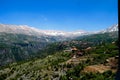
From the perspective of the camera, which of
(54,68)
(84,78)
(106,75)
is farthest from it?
(54,68)

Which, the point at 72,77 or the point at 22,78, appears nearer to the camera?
the point at 72,77

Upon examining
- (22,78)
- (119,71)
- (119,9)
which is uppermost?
(119,9)

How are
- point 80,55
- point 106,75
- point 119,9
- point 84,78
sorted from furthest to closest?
point 80,55 < point 84,78 < point 106,75 < point 119,9

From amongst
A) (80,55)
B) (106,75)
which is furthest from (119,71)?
(80,55)

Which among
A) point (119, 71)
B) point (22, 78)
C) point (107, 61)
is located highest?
point (119, 71)

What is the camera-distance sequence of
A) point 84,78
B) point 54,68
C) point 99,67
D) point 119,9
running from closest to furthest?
point 119,9, point 84,78, point 99,67, point 54,68

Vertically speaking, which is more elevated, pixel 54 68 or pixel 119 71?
pixel 119 71

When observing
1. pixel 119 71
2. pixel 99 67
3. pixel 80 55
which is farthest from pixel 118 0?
pixel 80 55

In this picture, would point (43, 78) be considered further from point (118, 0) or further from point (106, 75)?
point (118, 0)

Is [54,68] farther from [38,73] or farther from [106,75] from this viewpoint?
[106,75]
